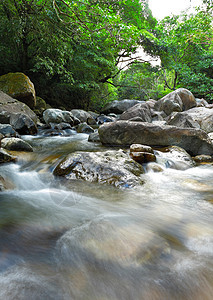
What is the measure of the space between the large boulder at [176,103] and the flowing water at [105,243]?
9.02 m

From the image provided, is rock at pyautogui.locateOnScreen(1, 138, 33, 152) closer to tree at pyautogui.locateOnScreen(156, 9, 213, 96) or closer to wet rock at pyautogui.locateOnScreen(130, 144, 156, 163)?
wet rock at pyautogui.locateOnScreen(130, 144, 156, 163)

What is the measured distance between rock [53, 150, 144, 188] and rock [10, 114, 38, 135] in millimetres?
4547

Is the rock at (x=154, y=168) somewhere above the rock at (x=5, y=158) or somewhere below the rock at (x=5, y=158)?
below

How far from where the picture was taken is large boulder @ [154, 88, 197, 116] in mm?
10686

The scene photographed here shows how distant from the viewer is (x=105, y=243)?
1368 millimetres

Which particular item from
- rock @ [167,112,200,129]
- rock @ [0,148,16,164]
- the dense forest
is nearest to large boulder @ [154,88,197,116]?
the dense forest

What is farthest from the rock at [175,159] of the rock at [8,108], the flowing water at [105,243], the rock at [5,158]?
the rock at [8,108]

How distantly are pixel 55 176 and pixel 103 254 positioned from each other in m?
2.06

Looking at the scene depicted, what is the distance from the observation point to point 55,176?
310 cm

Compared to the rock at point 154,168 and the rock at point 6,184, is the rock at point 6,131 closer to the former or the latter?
the rock at point 6,184

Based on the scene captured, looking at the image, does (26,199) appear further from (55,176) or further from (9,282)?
(9,282)

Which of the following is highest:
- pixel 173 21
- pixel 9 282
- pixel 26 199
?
pixel 173 21

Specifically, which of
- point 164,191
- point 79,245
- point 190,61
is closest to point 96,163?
point 164,191

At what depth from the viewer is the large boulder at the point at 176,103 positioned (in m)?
10.7
